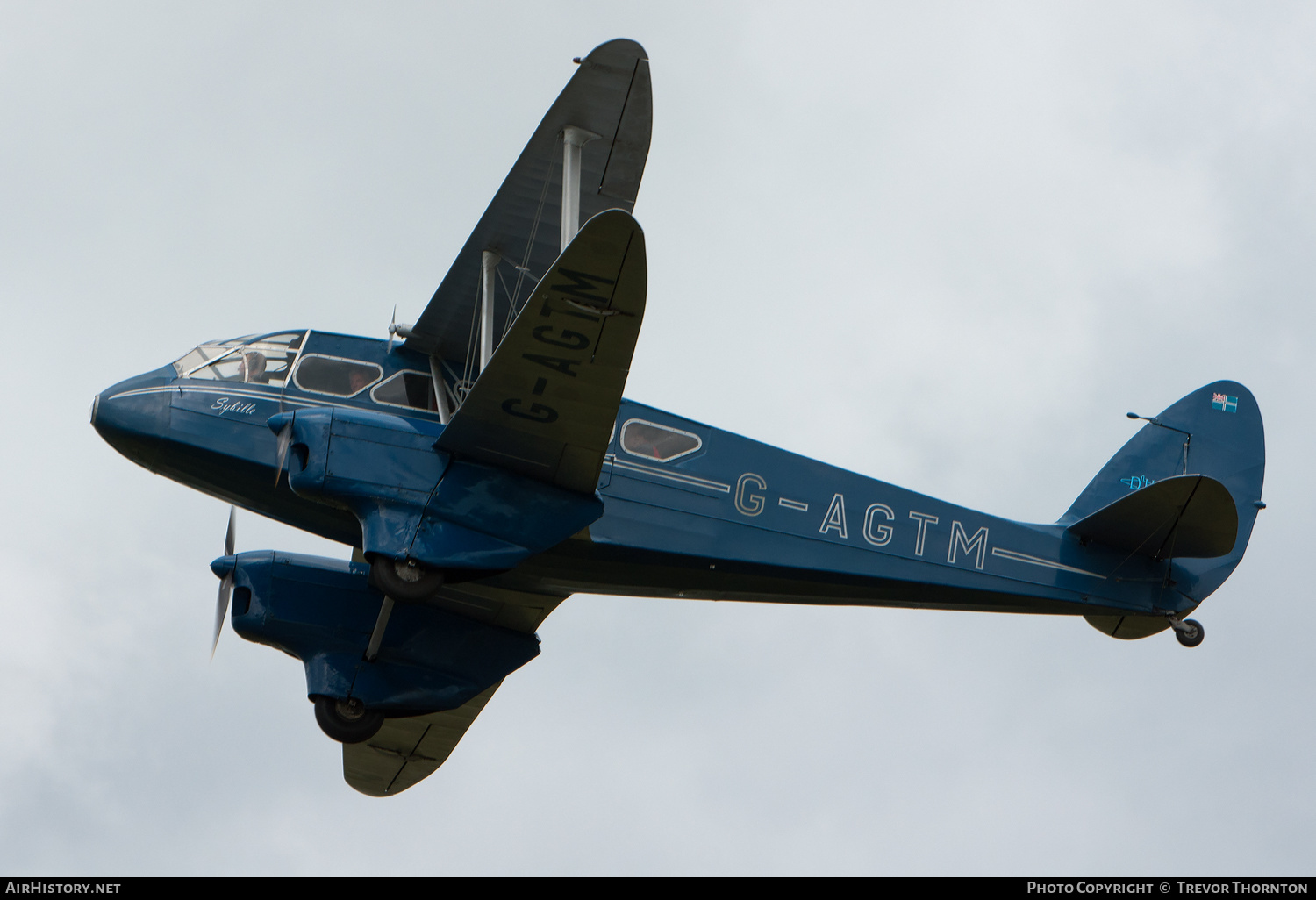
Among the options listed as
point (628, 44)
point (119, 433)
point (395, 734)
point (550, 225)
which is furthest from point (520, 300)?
point (395, 734)

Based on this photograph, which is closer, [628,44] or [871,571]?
[628,44]

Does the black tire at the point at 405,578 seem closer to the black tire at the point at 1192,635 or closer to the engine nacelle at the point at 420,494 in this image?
the engine nacelle at the point at 420,494

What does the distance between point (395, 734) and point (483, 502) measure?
21.4ft

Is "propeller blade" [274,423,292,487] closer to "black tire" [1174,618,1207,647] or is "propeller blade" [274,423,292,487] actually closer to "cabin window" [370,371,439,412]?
"cabin window" [370,371,439,412]

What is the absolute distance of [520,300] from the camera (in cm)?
1750

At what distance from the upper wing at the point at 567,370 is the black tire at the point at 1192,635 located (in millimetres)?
7382

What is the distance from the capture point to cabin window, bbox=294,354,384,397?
15594mm

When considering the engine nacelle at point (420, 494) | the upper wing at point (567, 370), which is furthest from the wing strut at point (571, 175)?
the engine nacelle at point (420, 494)

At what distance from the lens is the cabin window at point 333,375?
15594 mm

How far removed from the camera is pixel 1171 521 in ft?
50.6

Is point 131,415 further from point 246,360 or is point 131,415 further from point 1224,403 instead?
point 1224,403

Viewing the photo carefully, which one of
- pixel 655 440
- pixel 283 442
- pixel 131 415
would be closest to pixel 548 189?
pixel 655 440

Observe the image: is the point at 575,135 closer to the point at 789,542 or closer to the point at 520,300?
the point at 520,300
